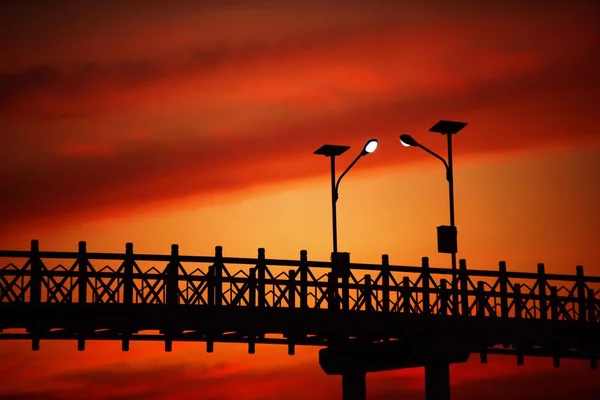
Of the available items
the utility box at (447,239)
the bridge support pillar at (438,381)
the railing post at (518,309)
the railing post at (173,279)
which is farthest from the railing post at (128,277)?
the railing post at (518,309)

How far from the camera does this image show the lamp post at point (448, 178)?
36.3 m

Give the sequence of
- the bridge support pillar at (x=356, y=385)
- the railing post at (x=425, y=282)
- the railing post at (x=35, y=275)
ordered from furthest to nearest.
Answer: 1. the bridge support pillar at (x=356, y=385)
2. the railing post at (x=425, y=282)
3. the railing post at (x=35, y=275)

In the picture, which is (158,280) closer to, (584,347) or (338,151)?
(338,151)

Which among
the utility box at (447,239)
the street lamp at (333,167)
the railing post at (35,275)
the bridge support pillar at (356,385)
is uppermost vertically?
the street lamp at (333,167)

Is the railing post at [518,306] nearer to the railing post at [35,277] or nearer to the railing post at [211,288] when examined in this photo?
the railing post at [211,288]

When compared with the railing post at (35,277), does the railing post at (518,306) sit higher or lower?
lower

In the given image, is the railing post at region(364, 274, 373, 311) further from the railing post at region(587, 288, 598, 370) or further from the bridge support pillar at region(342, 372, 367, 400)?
the railing post at region(587, 288, 598, 370)

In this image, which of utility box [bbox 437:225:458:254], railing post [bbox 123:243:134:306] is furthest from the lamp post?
railing post [bbox 123:243:134:306]

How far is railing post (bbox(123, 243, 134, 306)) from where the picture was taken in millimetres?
32656

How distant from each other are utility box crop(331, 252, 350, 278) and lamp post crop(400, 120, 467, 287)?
2.96 meters

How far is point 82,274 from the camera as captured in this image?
106 ft

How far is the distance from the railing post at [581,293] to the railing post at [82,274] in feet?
60.3

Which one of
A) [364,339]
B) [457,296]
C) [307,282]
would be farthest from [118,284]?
[457,296]

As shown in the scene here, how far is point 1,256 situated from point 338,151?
13171 millimetres
